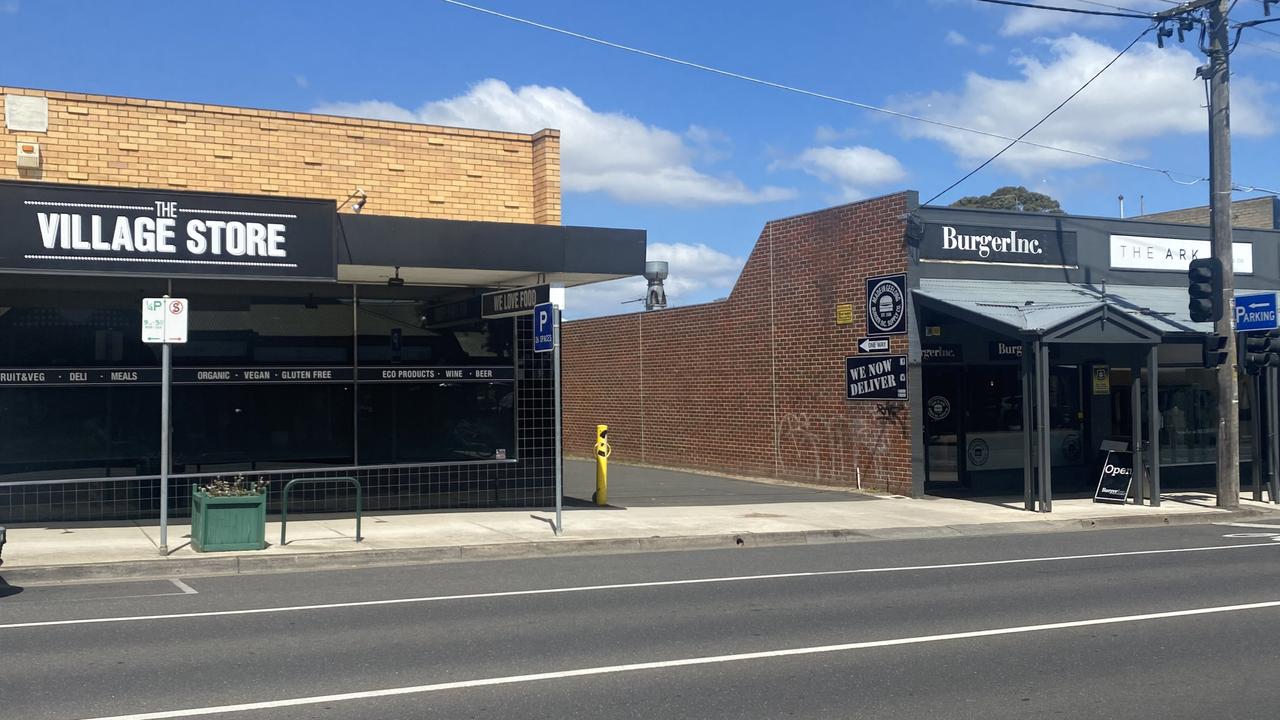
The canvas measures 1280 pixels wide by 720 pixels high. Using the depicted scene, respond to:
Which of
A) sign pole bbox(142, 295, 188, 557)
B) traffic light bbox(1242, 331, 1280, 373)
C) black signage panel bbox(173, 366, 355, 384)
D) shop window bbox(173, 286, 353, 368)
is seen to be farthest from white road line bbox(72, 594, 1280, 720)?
shop window bbox(173, 286, 353, 368)

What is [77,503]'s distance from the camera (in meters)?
15.6

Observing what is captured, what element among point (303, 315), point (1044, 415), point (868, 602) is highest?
point (303, 315)

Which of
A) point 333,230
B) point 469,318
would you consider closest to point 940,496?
point 469,318

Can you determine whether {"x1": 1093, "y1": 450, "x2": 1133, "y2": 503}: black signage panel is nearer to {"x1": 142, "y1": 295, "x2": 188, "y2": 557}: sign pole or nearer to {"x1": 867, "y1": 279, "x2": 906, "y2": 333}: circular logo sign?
{"x1": 867, "y1": 279, "x2": 906, "y2": 333}: circular logo sign

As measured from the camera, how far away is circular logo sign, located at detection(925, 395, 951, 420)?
Answer: 853 inches

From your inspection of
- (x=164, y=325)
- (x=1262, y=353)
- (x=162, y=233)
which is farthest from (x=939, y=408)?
(x=164, y=325)

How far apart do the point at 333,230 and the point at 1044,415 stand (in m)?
10.9

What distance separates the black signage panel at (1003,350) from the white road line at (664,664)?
1142 centimetres

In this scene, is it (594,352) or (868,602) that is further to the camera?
(594,352)

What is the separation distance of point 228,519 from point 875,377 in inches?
469

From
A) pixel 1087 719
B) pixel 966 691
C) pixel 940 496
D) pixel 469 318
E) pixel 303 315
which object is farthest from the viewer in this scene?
pixel 940 496

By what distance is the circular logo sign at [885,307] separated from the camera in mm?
20625

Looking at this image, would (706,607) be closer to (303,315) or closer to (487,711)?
(487,711)

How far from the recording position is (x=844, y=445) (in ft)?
72.9
